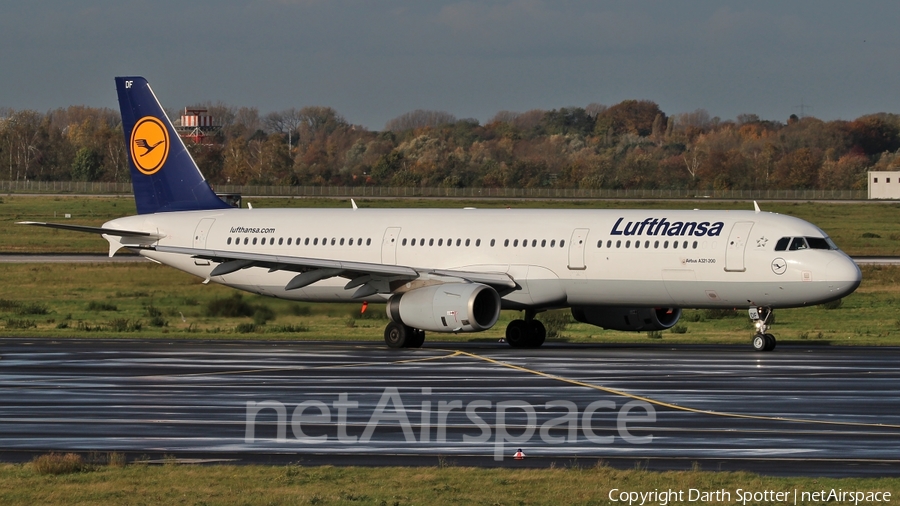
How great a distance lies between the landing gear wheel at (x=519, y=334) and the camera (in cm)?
4081

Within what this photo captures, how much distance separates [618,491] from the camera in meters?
16.0

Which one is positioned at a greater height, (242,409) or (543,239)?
(543,239)

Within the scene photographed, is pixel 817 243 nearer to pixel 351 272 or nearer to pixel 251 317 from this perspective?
pixel 351 272

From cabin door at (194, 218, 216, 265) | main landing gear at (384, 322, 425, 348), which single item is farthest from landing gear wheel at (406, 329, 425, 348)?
cabin door at (194, 218, 216, 265)

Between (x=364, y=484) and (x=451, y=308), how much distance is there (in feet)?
67.4

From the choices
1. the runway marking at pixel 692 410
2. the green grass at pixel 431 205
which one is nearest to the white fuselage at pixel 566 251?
the runway marking at pixel 692 410

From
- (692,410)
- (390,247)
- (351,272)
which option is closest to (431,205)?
(390,247)

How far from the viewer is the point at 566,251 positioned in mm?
38875

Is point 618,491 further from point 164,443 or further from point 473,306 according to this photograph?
point 473,306

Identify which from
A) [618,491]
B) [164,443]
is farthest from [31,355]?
[618,491]

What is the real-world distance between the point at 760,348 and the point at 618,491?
73.6ft

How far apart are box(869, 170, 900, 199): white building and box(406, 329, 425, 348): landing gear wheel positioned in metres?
123

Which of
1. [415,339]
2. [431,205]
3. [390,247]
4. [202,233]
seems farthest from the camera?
[431,205]

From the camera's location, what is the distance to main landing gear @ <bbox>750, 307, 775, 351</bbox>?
37344 millimetres
